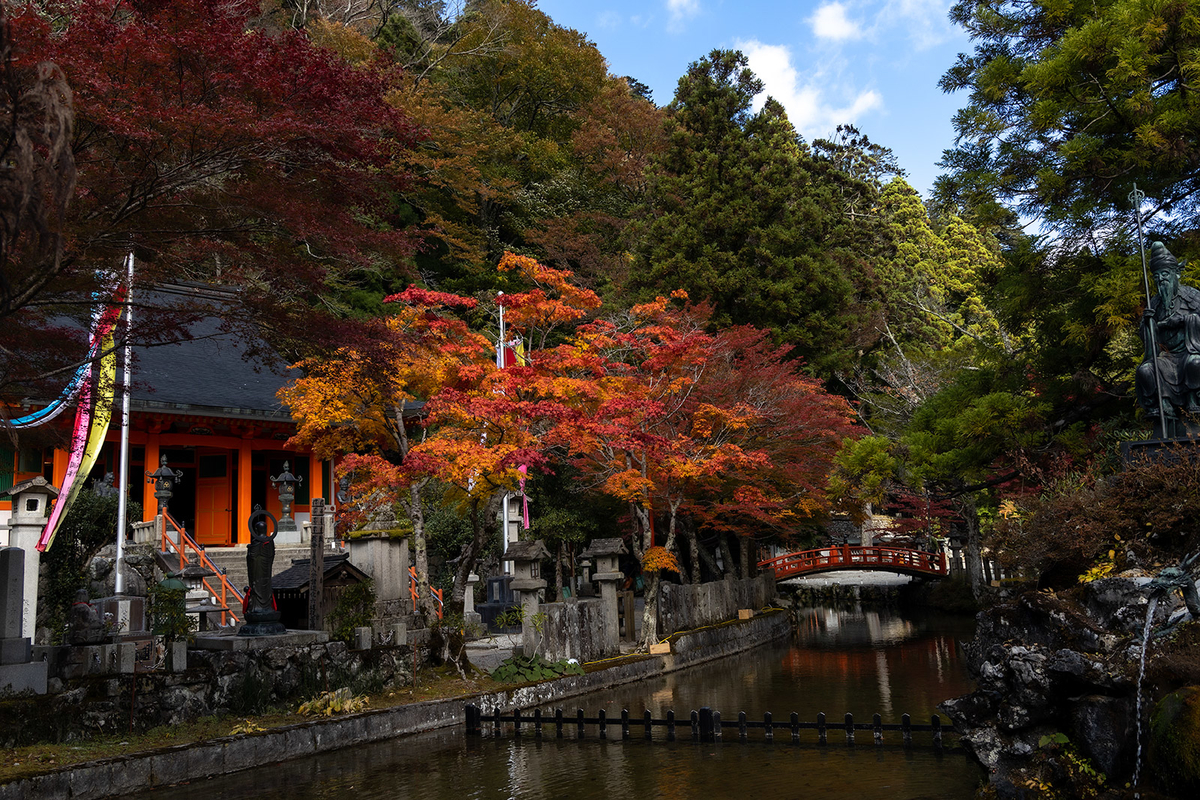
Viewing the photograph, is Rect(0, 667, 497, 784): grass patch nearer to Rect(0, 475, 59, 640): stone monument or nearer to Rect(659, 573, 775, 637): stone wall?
Rect(0, 475, 59, 640): stone monument

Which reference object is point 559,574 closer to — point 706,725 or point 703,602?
point 703,602

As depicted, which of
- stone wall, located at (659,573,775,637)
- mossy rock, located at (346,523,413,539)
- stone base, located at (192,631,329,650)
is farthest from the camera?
stone wall, located at (659,573,775,637)

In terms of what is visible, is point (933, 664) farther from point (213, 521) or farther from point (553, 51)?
point (553, 51)

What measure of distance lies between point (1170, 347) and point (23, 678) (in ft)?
43.1

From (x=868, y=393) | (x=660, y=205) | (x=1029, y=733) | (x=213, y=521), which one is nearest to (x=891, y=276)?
(x=868, y=393)

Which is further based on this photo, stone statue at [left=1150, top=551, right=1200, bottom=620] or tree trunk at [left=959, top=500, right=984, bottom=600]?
tree trunk at [left=959, top=500, right=984, bottom=600]

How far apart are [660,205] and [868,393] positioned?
1008 cm

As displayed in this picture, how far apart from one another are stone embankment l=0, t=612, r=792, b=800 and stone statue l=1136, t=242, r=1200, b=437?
9415mm

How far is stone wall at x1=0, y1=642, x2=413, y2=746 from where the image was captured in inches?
353

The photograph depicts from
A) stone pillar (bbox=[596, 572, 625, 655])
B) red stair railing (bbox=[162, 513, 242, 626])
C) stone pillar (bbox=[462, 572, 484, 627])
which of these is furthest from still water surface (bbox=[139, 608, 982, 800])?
red stair railing (bbox=[162, 513, 242, 626])

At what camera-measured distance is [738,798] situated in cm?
811

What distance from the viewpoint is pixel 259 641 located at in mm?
10930

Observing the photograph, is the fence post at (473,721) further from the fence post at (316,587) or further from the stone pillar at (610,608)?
the stone pillar at (610,608)

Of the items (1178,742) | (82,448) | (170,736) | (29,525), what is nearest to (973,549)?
(1178,742)
